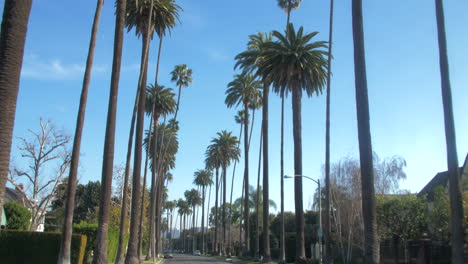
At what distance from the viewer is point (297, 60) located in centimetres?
3572

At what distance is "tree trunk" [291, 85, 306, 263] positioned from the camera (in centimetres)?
3378

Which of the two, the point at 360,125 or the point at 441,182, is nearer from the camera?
the point at 360,125

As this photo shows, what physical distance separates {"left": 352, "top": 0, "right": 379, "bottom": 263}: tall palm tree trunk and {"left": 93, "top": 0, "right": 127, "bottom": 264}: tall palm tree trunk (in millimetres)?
12661

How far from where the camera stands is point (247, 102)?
201 feet

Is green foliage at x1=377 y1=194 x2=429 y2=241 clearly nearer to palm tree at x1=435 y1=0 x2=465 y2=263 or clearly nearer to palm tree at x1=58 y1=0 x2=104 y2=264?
palm tree at x1=435 y1=0 x2=465 y2=263

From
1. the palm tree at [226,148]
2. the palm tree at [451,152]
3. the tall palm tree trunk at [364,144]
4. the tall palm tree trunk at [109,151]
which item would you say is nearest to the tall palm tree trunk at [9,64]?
the tall palm tree trunk at [109,151]

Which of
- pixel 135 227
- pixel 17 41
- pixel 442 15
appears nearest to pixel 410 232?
pixel 135 227

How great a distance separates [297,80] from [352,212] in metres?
Answer: 15.8

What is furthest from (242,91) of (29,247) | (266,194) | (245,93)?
(29,247)

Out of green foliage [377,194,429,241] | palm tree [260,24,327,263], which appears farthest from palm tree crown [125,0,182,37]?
green foliage [377,194,429,241]

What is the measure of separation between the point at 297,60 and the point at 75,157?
68.9 feet

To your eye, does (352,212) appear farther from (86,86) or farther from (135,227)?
(86,86)

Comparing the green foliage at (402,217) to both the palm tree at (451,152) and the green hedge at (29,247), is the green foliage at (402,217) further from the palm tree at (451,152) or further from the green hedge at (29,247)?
the green hedge at (29,247)

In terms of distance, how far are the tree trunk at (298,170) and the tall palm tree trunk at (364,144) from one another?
16.2m
